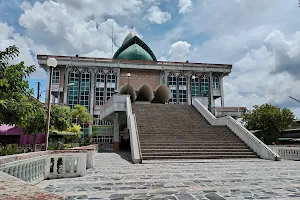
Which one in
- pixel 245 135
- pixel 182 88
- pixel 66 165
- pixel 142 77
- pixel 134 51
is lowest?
pixel 66 165

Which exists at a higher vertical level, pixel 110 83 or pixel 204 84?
pixel 204 84

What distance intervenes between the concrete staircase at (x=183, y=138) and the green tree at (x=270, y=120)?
4.80 meters

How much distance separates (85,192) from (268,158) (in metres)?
9.83

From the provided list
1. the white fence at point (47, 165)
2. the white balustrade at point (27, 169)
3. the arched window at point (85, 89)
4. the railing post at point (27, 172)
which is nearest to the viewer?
the white balustrade at point (27, 169)

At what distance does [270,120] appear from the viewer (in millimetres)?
18719

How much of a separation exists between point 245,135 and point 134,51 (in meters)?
29.8

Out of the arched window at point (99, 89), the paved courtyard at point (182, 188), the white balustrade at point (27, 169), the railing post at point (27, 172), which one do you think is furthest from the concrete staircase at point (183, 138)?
the arched window at point (99, 89)

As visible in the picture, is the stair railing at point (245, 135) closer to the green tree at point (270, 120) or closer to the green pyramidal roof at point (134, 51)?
the green tree at point (270, 120)

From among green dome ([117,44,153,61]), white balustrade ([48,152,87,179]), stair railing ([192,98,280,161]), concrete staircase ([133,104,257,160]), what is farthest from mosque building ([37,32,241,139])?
white balustrade ([48,152,87,179])

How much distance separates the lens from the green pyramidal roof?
39.9 m

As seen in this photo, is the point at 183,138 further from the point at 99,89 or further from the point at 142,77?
the point at 142,77

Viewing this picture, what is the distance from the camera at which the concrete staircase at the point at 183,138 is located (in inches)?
457

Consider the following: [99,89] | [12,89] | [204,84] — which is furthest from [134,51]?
[12,89]

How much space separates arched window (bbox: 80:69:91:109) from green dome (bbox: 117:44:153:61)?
341 inches
